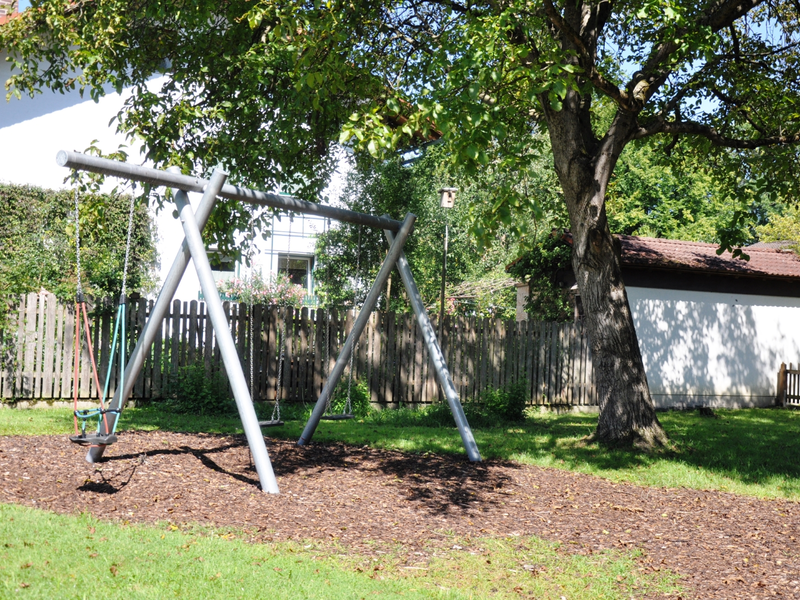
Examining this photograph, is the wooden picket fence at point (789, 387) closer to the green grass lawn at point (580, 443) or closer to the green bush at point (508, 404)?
the green grass lawn at point (580, 443)

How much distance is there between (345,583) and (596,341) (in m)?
6.23

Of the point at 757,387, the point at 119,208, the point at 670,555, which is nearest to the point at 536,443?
the point at 670,555

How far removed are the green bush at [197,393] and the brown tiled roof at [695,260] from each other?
8.87m

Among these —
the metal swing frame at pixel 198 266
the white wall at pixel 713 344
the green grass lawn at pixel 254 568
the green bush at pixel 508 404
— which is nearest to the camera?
the green grass lawn at pixel 254 568

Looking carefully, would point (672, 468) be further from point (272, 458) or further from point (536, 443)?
point (272, 458)

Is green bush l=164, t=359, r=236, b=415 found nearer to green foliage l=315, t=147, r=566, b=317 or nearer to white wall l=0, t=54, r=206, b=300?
green foliage l=315, t=147, r=566, b=317

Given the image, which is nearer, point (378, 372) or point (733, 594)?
point (733, 594)

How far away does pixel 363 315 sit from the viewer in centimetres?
898

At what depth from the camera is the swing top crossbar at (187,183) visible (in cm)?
613

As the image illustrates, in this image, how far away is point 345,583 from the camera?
444 cm

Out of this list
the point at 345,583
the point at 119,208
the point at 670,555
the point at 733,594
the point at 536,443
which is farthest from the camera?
the point at 119,208

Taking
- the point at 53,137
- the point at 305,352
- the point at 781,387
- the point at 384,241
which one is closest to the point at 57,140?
the point at 53,137

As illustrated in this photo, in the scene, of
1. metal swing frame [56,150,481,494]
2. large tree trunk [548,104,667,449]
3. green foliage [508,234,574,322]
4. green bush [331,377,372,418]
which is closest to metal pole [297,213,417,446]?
metal swing frame [56,150,481,494]

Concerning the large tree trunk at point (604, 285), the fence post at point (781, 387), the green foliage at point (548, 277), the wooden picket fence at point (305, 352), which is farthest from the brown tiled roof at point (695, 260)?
the large tree trunk at point (604, 285)
